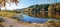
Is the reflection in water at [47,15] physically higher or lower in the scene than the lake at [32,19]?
higher

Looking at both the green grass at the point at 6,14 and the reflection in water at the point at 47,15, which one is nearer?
the reflection in water at the point at 47,15

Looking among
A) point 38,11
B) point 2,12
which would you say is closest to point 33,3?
point 38,11

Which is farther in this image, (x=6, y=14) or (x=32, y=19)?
(x=6, y=14)

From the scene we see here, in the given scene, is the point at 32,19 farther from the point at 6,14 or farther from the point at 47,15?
the point at 6,14

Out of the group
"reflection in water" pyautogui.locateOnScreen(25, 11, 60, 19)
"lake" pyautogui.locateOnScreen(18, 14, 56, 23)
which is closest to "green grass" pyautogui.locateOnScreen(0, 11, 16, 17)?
"lake" pyautogui.locateOnScreen(18, 14, 56, 23)

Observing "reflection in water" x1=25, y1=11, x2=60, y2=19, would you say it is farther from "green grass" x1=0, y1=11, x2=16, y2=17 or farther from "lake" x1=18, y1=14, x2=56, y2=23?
"green grass" x1=0, y1=11, x2=16, y2=17

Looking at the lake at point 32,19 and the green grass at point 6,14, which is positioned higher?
the green grass at point 6,14

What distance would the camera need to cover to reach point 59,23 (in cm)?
163

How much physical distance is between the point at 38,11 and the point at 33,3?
0.41 ft

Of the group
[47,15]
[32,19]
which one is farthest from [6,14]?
[47,15]

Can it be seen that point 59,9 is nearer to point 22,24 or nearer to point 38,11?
point 38,11

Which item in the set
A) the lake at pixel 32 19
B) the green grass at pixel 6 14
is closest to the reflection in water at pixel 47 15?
the lake at pixel 32 19

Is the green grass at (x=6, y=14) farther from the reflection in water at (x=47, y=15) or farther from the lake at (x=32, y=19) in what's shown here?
the reflection in water at (x=47, y=15)

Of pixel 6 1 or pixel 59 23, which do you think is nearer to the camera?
pixel 59 23
